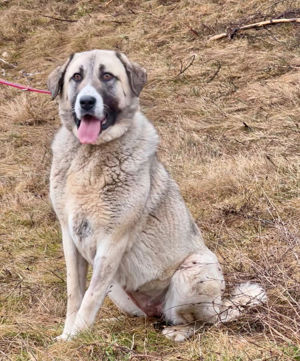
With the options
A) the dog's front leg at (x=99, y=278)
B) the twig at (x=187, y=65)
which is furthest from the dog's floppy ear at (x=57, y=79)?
A: the twig at (x=187, y=65)

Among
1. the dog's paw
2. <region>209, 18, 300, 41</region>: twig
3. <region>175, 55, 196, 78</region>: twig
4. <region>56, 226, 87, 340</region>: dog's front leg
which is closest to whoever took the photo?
Answer: the dog's paw

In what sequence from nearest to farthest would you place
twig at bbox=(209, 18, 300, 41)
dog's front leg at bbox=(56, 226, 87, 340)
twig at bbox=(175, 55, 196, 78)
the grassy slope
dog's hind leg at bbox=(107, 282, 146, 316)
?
the grassy slope → dog's front leg at bbox=(56, 226, 87, 340) → dog's hind leg at bbox=(107, 282, 146, 316) → twig at bbox=(175, 55, 196, 78) → twig at bbox=(209, 18, 300, 41)

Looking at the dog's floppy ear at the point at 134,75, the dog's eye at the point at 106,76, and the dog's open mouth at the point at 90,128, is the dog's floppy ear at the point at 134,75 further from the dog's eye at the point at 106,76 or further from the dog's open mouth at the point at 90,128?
the dog's open mouth at the point at 90,128

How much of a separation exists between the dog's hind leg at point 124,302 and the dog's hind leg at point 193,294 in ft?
0.96

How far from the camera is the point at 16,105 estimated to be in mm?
8789

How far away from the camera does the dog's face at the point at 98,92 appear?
327 cm

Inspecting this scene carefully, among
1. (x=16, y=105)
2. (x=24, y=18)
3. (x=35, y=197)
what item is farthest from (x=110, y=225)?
(x=24, y=18)

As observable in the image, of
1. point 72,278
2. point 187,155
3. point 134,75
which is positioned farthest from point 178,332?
point 187,155

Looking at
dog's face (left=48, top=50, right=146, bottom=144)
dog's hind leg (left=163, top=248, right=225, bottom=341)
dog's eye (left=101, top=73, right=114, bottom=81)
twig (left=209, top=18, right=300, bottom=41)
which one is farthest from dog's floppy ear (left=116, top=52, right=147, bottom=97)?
twig (left=209, top=18, right=300, bottom=41)

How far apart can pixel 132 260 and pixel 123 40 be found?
319 inches

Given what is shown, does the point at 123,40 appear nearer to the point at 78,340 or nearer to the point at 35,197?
the point at 35,197

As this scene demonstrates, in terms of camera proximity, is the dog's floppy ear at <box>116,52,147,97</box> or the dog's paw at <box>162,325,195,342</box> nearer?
the dog's paw at <box>162,325,195,342</box>

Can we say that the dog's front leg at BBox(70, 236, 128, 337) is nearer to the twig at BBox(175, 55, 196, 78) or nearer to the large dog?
the large dog

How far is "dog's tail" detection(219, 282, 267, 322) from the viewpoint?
3.12m
